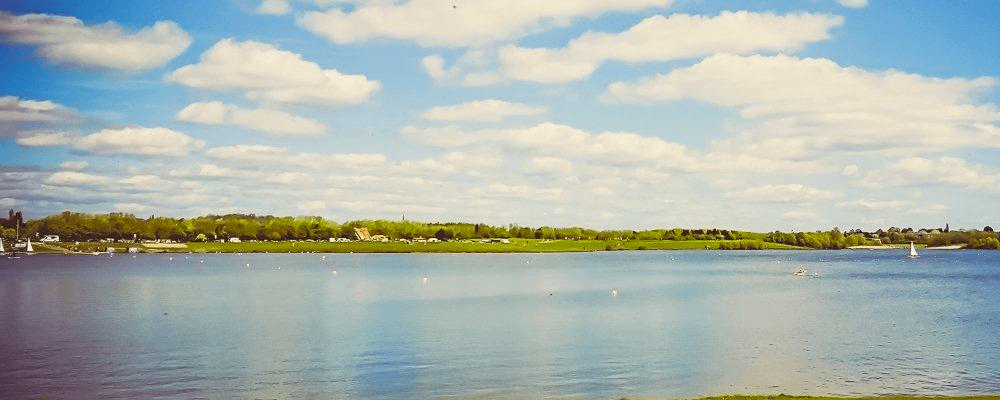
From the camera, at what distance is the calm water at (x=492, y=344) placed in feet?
128

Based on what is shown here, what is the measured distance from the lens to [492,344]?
5334 centimetres

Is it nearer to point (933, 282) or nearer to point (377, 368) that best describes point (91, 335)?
point (377, 368)

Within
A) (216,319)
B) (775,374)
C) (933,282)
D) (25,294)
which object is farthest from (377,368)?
(933,282)

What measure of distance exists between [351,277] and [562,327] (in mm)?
87487

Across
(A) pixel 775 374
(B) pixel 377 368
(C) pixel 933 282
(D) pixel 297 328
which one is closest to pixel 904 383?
(A) pixel 775 374

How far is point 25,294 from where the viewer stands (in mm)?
103438

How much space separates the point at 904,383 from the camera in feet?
128

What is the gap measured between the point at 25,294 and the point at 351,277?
174 feet

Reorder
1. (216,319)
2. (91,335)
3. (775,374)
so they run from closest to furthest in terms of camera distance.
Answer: (775,374), (91,335), (216,319)

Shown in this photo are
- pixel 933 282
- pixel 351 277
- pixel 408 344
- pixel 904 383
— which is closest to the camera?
pixel 904 383

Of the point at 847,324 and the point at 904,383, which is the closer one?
the point at 904,383

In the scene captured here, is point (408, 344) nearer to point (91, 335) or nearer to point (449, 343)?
point (449, 343)

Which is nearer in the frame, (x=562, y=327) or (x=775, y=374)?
(x=775, y=374)

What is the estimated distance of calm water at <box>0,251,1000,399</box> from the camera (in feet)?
128
